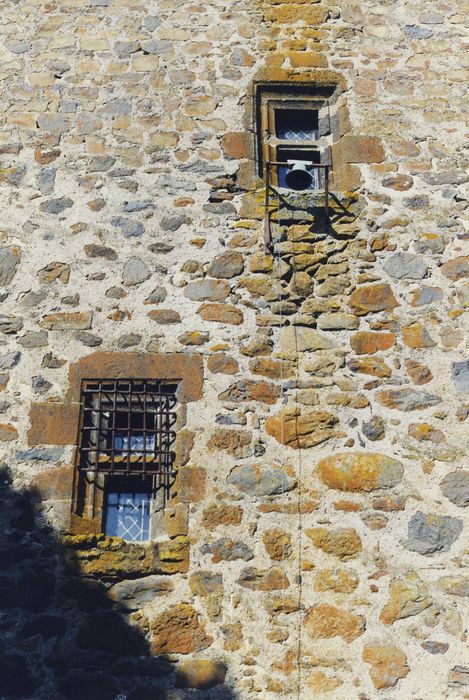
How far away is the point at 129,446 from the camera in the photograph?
5.16 meters

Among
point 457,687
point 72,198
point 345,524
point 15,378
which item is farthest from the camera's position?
point 72,198

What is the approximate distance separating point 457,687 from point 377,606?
545 millimetres

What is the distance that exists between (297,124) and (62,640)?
3708mm

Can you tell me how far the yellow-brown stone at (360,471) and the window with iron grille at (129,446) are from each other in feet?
2.88

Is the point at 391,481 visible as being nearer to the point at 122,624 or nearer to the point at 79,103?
the point at 122,624

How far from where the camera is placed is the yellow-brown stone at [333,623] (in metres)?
4.68

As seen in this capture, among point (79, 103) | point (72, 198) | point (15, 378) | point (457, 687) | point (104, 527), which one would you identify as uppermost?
point (79, 103)

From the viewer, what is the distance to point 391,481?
16.5ft

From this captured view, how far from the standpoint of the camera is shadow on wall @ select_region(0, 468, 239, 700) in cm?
455

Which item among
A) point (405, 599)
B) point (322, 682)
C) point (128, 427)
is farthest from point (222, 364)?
point (322, 682)

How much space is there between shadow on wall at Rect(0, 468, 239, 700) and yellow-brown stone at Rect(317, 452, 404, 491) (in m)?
1.25

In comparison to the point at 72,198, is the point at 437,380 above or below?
below

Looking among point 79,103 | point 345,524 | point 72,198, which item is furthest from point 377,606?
point 79,103

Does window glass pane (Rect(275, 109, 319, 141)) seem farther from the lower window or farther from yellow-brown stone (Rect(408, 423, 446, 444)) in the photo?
the lower window
